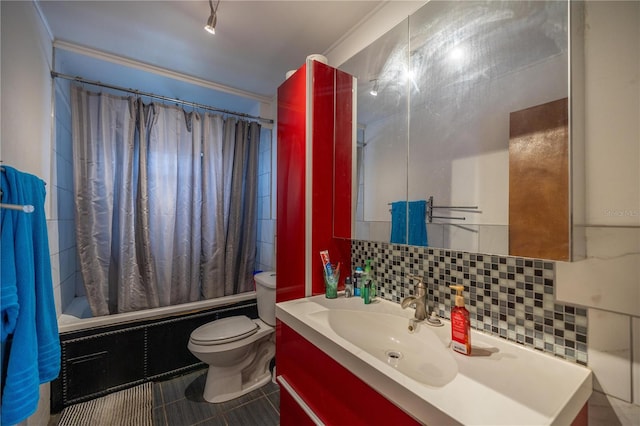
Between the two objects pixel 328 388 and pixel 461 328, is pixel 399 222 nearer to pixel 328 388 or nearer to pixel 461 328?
pixel 461 328

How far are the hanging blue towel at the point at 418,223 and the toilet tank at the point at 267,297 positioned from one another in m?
1.20

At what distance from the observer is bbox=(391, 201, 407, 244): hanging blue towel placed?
3.56 feet

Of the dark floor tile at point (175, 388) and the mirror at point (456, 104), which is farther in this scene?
the dark floor tile at point (175, 388)

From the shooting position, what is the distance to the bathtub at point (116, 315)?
5.55 ft

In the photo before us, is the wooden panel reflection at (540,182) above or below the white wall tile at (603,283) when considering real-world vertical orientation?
above

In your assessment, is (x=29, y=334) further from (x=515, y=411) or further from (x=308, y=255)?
(x=515, y=411)

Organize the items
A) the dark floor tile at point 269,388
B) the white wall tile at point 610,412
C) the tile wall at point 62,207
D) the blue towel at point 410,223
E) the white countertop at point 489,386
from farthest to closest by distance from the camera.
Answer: the dark floor tile at point 269,388, the tile wall at point 62,207, the blue towel at point 410,223, the white wall tile at point 610,412, the white countertop at point 489,386

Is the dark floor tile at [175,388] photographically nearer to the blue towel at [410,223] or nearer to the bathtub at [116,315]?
the bathtub at [116,315]

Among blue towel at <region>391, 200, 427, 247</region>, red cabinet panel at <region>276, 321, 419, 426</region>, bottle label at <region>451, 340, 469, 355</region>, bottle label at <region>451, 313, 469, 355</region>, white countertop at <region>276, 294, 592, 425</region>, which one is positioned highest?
blue towel at <region>391, 200, 427, 247</region>

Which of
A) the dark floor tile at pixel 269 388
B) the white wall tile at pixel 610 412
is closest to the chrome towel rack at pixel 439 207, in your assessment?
the white wall tile at pixel 610 412

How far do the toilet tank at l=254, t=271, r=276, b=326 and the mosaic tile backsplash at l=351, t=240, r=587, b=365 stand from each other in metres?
1.05

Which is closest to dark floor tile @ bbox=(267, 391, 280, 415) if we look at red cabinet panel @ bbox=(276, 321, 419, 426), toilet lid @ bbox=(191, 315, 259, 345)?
toilet lid @ bbox=(191, 315, 259, 345)

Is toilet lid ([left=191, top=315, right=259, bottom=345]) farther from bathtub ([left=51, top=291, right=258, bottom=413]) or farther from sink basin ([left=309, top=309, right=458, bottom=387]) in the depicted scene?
sink basin ([left=309, top=309, right=458, bottom=387])

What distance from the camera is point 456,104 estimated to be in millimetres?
940
